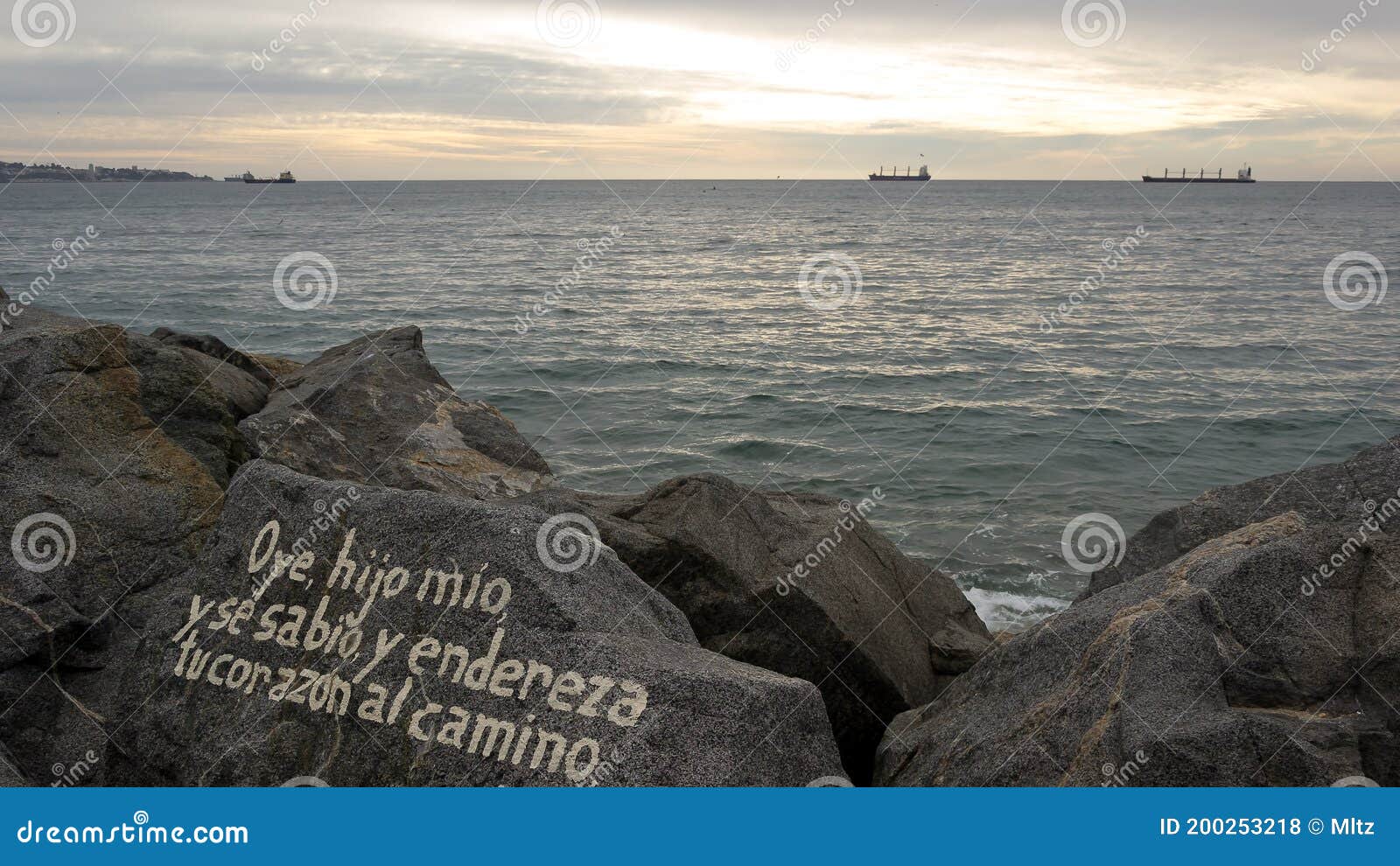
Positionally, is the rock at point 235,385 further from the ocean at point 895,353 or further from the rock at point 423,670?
the ocean at point 895,353

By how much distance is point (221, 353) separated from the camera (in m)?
12.4

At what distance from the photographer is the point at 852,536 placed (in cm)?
901

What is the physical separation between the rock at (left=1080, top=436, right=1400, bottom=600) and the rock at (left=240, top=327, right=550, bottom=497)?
629 centimetres

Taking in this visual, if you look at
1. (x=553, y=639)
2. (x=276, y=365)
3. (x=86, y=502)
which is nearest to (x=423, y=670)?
(x=553, y=639)

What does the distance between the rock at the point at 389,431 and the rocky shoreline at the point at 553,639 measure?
1105mm

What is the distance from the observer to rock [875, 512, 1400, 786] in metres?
4.66

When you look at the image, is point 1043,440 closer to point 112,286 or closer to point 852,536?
point 852,536

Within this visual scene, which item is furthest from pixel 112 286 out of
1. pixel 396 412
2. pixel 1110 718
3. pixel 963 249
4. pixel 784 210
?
pixel 784 210

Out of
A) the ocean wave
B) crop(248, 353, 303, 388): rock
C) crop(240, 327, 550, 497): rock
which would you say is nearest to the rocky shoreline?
crop(240, 327, 550, 497): rock

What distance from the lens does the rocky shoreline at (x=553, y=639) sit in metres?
4.68

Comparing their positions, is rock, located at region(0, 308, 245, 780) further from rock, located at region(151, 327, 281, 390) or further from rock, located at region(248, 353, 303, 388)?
rock, located at region(248, 353, 303, 388)

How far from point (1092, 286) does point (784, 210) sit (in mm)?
91827

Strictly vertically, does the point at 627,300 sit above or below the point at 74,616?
above

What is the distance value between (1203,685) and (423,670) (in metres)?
4.09
